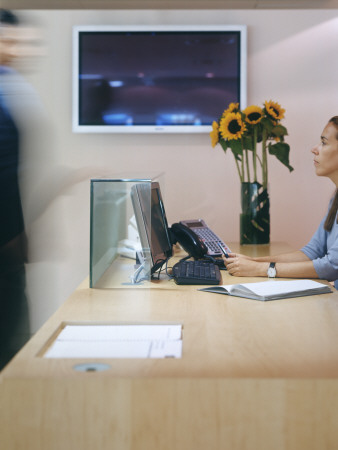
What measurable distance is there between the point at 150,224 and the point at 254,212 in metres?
1.16

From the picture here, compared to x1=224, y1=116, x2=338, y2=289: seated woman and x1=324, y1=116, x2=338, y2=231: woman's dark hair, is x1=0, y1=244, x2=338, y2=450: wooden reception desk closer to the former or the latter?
x1=224, y1=116, x2=338, y2=289: seated woman

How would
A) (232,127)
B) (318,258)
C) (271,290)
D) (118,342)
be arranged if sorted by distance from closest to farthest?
(118,342) < (271,290) < (318,258) < (232,127)

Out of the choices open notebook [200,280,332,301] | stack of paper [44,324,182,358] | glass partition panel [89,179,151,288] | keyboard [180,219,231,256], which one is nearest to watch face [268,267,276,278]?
open notebook [200,280,332,301]

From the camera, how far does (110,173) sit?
3387mm

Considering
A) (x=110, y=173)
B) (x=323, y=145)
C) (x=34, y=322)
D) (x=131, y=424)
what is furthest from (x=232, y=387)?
(x=34, y=322)

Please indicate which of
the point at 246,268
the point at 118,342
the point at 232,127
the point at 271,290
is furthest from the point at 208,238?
the point at 118,342

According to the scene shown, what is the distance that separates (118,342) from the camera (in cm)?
119

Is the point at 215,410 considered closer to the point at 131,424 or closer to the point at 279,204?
the point at 131,424

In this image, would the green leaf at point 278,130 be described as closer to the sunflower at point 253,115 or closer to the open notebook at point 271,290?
the sunflower at point 253,115
